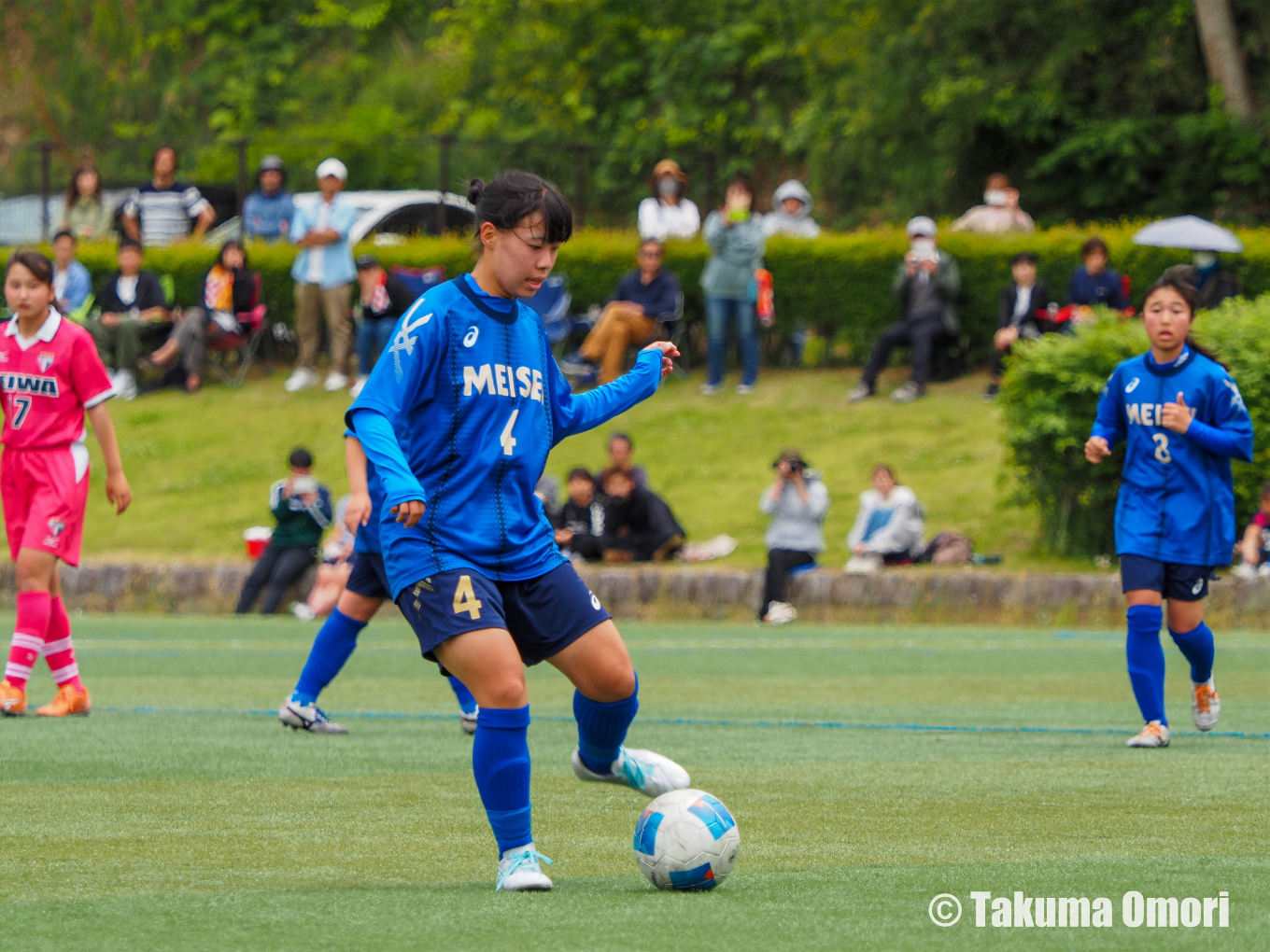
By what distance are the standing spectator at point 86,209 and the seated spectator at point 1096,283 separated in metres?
11.8

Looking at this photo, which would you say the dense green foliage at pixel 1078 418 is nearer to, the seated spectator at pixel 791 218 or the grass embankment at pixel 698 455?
the grass embankment at pixel 698 455

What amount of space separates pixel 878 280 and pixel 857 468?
135 inches

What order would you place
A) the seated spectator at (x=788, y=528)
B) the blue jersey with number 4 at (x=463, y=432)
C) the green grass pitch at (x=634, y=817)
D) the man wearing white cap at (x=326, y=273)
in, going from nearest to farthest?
the green grass pitch at (x=634, y=817) → the blue jersey with number 4 at (x=463, y=432) → the seated spectator at (x=788, y=528) → the man wearing white cap at (x=326, y=273)

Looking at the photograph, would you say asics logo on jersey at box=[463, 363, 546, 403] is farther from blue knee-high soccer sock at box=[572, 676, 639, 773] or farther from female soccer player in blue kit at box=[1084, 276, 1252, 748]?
female soccer player in blue kit at box=[1084, 276, 1252, 748]

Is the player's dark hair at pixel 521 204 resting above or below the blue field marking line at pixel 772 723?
above

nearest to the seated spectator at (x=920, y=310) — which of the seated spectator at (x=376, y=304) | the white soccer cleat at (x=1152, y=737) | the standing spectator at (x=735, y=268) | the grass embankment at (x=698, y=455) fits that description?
the grass embankment at (x=698, y=455)

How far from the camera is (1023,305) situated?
19.0 m

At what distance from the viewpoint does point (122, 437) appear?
2100 cm

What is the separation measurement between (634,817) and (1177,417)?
3.18 meters

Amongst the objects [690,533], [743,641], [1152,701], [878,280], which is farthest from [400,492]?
[878,280]

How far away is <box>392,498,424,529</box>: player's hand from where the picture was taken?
476cm

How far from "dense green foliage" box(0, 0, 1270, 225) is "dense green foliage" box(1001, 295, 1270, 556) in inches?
358

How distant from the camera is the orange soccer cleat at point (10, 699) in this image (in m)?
8.84

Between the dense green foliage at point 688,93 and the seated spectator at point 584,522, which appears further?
the dense green foliage at point 688,93
